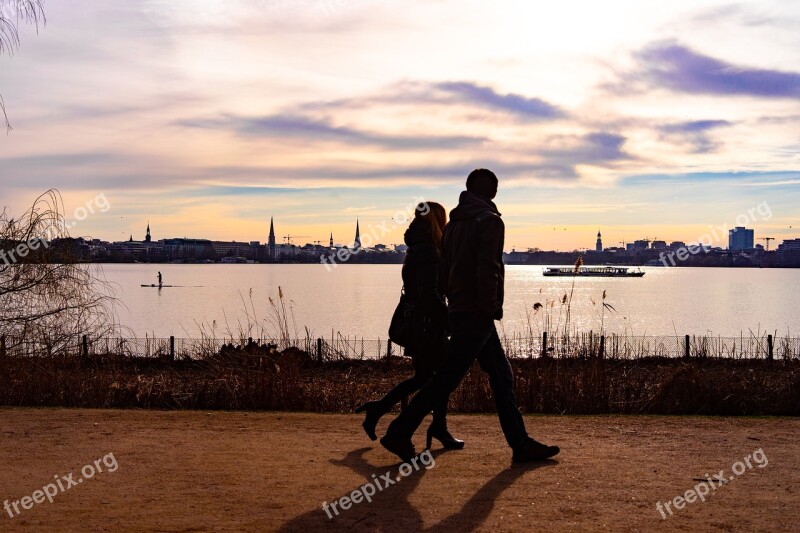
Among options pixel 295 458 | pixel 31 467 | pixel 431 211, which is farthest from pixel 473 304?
pixel 31 467

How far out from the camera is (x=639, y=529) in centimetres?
564

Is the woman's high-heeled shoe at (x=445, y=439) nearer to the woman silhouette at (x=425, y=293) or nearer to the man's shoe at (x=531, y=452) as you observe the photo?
the woman silhouette at (x=425, y=293)

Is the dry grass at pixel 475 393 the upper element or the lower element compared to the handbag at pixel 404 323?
lower

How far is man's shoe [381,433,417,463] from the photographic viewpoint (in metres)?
7.39

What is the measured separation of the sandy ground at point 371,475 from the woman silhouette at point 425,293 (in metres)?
0.86

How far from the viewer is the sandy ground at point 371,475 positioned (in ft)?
19.1

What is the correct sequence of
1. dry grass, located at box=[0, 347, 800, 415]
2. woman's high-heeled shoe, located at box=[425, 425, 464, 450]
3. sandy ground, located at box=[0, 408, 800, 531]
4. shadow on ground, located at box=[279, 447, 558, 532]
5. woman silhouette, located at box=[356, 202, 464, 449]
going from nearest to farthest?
1. shadow on ground, located at box=[279, 447, 558, 532]
2. sandy ground, located at box=[0, 408, 800, 531]
3. woman silhouette, located at box=[356, 202, 464, 449]
4. woman's high-heeled shoe, located at box=[425, 425, 464, 450]
5. dry grass, located at box=[0, 347, 800, 415]

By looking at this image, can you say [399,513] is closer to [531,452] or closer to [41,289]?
[531,452]

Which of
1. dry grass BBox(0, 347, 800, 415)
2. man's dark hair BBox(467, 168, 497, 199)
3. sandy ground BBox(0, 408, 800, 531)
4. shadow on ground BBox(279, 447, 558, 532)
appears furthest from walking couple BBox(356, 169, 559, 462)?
dry grass BBox(0, 347, 800, 415)

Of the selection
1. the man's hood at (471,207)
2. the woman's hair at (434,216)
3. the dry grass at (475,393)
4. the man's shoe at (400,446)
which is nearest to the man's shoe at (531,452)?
the man's shoe at (400,446)

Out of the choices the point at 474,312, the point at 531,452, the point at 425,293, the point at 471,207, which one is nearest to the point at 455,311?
the point at 474,312

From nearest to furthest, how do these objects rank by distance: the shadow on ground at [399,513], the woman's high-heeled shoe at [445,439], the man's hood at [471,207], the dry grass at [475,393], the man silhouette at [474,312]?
1. the shadow on ground at [399,513]
2. the man silhouette at [474,312]
3. the man's hood at [471,207]
4. the woman's high-heeled shoe at [445,439]
5. the dry grass at [475,393]

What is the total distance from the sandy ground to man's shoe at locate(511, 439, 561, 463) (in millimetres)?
119

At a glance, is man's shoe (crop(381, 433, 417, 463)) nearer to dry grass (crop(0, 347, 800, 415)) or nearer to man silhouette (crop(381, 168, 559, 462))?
man silhouette (crop(381, 168, 559, 462))
